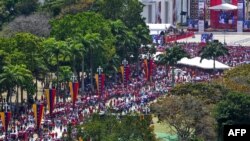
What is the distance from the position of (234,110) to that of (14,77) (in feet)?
66.7

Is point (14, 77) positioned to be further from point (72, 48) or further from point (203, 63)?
point (203, 63)

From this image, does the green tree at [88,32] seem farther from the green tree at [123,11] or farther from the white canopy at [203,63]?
the green tree at [123,11]

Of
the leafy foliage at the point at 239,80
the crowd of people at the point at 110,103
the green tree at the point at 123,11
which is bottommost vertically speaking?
the crowd of people at the point at 110,103

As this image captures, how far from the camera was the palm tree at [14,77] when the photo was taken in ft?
193

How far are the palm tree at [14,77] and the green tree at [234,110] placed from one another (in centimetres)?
1910

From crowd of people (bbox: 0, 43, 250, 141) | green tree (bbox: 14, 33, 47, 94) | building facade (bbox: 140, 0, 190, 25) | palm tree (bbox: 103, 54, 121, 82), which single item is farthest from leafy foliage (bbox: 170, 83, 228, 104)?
building facade (bbox: 140, 0, 190, 25)

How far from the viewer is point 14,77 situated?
5891 centimetres

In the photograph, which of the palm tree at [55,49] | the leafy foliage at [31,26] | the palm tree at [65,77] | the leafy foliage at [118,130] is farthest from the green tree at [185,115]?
the leafy foliage at [31,26]

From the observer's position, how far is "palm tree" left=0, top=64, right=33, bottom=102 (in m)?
58.8

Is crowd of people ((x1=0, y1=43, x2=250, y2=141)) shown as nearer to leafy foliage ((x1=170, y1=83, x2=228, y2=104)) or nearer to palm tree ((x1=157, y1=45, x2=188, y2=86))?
palm tree ((x1=157, y1=45, x2=188, y2=86))

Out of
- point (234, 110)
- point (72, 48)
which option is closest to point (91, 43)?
point (72, 48)

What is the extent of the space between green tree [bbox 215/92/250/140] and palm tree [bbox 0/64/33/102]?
62.7 feet

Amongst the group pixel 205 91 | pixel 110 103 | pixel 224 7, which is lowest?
pixel 110 103

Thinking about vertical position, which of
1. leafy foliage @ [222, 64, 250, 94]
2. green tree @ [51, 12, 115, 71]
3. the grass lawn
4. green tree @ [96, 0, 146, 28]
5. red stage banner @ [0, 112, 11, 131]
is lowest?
the grass lawn
